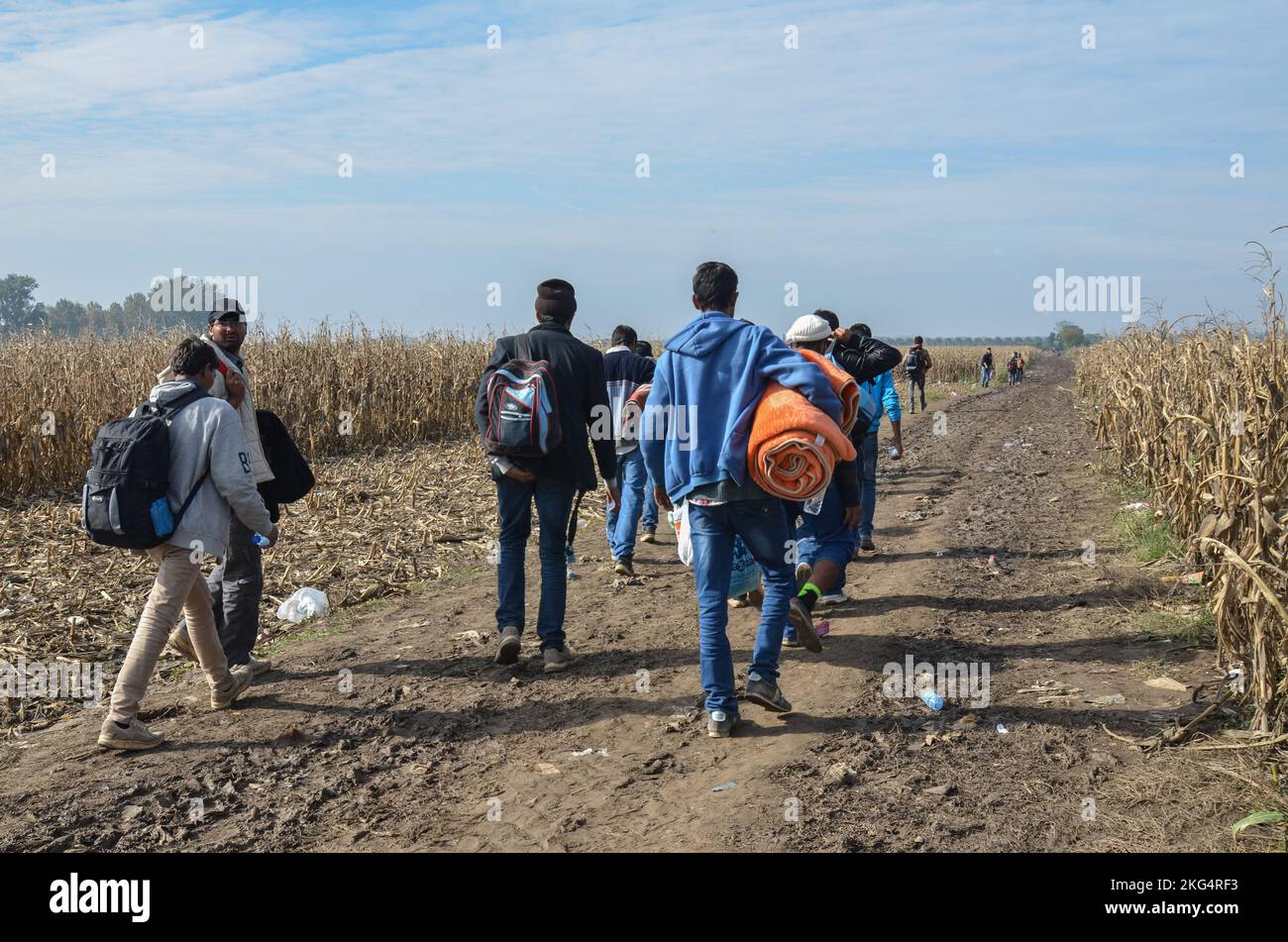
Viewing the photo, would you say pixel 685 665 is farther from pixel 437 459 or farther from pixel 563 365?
pixel 437 459

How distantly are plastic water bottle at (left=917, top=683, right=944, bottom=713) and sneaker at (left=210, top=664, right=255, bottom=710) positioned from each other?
12.6ft

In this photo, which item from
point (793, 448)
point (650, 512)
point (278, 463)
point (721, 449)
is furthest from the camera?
point (650, 512)

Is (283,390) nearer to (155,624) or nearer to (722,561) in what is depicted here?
(155,624)

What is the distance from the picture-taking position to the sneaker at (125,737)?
5.12 m

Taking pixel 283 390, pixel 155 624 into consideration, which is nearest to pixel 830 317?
pixel 155 624

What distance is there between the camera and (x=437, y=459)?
52.1 feet

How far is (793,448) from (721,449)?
0.36 metres

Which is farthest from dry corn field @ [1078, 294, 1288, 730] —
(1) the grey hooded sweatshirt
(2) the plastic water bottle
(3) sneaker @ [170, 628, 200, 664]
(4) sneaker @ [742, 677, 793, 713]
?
(3) sneaker @ [170, 628, 200, 664]

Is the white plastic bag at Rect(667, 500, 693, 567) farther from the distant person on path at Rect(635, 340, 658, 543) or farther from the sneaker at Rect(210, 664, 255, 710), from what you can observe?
the distant person on path at Rect(635, 340, 658, 543)

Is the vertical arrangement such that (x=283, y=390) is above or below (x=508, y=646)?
above

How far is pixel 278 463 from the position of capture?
20.7ft

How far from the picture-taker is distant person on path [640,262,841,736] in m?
5.01
